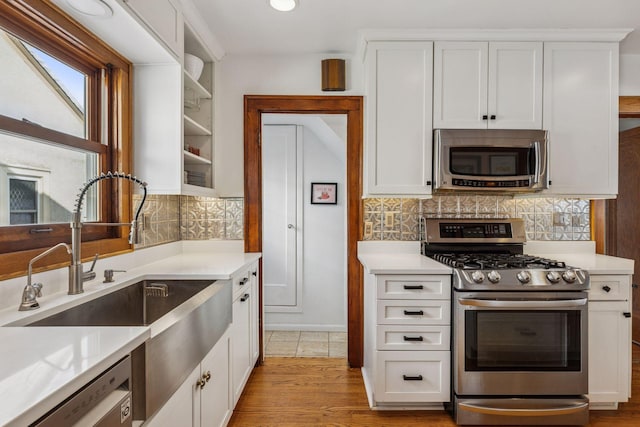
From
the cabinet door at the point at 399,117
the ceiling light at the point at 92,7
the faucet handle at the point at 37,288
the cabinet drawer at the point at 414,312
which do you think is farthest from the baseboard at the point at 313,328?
the ceiling light at the point at 92,7

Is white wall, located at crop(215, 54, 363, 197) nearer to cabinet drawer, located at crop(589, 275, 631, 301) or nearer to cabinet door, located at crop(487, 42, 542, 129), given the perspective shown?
cabinet door, located at crop(487, 42, 542, 129)

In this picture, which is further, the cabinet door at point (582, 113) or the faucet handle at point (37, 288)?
the cabinet door at point (582, 113)

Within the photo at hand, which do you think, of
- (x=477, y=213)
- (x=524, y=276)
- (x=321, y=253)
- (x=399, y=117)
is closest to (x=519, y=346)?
(x=524, y=276)

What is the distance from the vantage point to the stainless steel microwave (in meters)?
2.33

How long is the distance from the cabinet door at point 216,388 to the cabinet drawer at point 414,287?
0.90 meters

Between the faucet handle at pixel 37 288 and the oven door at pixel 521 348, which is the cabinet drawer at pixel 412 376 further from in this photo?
the faucet handle at pixel 37 288

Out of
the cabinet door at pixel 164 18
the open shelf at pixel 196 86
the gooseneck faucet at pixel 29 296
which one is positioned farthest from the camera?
the open shelf at pixel 196 86

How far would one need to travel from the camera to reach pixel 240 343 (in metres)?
2.12

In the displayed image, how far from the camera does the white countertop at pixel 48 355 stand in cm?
62

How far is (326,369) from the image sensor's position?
2.72 meters

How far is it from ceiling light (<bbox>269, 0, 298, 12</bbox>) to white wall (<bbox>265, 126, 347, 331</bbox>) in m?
1.55

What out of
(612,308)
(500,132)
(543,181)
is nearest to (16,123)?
(500,132)

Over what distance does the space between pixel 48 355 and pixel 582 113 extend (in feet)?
9.82

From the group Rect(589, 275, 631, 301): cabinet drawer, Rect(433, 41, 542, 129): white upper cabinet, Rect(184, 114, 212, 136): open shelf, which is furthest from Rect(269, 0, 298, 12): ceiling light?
Rect(589, 275, 631, 301): cabinet drawer
